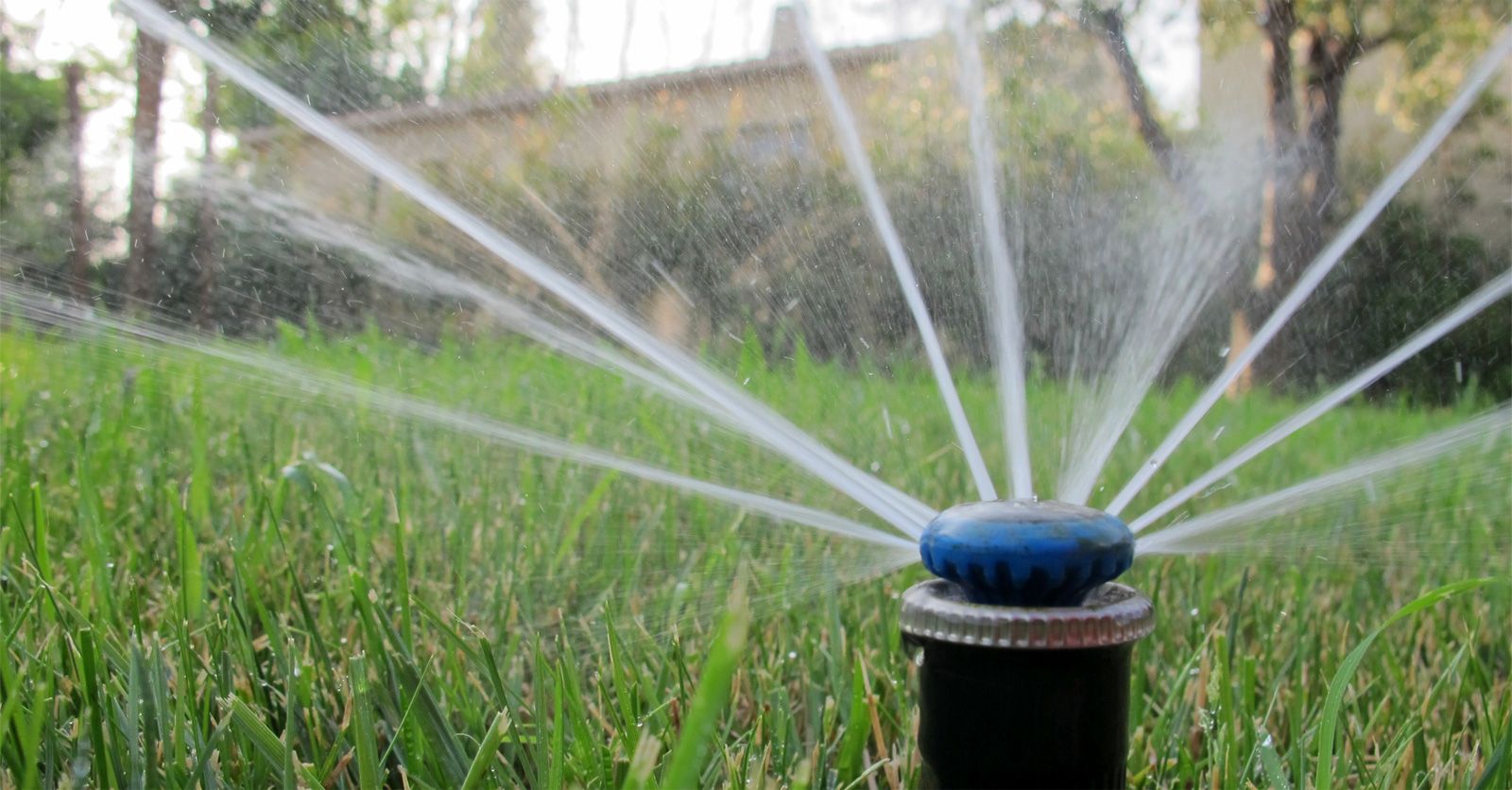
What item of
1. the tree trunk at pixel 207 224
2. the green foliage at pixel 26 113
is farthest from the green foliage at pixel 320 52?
the green foliage at pixel 26 113

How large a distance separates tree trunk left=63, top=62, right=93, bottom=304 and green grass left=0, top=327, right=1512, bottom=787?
0.23m

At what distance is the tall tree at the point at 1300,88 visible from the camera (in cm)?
255

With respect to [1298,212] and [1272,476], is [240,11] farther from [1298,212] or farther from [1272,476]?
[1298,212]

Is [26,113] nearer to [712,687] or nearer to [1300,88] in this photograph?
[712,687]

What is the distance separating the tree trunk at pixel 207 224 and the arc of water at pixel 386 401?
82 millimetres

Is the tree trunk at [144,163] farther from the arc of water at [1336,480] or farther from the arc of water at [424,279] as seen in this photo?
the arc of water at [1336,480]

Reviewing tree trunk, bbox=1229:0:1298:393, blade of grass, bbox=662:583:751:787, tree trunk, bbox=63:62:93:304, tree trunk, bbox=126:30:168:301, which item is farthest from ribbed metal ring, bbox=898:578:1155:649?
tree trunk, bbox=1229:0:1298:393

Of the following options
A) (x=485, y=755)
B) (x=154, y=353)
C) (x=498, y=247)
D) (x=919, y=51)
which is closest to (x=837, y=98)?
(x=919, y=51)

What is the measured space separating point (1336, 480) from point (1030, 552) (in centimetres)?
181

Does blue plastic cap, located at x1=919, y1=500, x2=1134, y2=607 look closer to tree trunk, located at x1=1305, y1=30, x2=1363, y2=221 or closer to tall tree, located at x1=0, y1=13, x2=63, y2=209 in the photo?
tall tree, located at x1=0, y1=13, x2=63, y2=209

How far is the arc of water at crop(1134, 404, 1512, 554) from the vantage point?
1.30 meters

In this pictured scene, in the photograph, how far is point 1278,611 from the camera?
1.52 meters

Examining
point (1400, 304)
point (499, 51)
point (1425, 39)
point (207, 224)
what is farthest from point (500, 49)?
point (1425, 39)

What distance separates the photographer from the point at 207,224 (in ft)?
6.82
